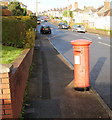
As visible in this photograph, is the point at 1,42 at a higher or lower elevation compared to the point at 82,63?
higher

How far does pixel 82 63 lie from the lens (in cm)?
692

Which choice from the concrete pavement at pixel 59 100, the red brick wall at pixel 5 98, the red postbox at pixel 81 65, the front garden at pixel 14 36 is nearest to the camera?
the red brick wall at pixel 5 98

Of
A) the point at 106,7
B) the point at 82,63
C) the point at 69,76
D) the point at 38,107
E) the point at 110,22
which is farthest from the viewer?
the point at 106,7

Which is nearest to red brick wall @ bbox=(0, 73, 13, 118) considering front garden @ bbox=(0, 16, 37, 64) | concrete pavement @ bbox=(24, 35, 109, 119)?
concrete pavement @ bbox=(24, 35, 109, 119)

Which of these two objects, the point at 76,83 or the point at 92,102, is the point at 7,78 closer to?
the point at 92,102

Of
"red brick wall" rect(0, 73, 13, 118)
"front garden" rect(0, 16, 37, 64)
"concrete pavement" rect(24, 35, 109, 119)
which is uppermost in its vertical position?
"front garden" rect(0, 16, 37, 64)

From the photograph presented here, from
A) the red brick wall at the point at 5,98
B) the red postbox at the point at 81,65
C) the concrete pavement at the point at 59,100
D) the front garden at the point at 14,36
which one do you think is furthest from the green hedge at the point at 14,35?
the red brick wall at the point at 5,98

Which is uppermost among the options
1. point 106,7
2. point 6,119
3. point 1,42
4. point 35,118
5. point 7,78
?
point 106,7

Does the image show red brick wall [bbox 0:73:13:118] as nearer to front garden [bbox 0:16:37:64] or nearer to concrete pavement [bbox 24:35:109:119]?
concrete pavement [bbox 24:35:109:119]

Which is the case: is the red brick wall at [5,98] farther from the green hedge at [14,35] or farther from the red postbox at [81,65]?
the green hedge at [14,35]

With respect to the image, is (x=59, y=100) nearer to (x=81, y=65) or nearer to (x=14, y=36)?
(x=81, y=65)

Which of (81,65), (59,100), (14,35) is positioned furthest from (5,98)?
(14,35)

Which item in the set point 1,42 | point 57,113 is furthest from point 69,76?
point 57,113

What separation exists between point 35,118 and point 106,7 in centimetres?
7947
